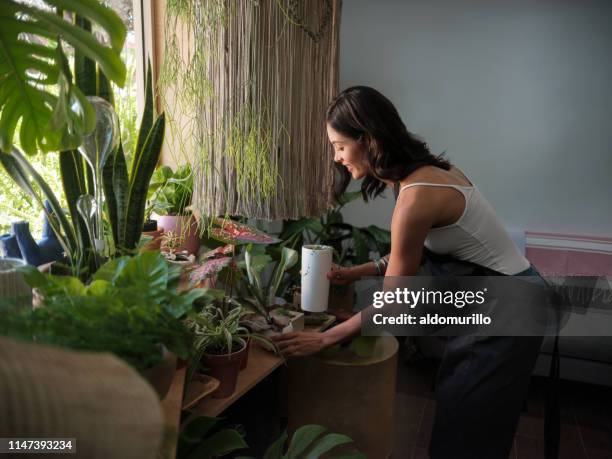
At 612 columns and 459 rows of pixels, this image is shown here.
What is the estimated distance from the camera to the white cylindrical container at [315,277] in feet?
4.78

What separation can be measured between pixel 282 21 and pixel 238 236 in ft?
2.06

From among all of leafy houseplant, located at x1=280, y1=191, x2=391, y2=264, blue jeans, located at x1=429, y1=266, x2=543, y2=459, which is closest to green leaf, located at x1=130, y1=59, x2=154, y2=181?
blue jeans, located at x1=429, y1=266, x2=543, y2=459

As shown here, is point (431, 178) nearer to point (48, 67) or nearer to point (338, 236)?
point (48, 67)

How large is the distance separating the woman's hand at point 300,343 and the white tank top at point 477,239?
436 mm

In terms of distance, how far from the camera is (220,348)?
3.69ft

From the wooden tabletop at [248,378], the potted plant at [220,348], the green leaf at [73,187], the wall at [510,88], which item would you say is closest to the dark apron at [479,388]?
the wooden tabletop at [248,378]

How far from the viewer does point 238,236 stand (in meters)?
1.31

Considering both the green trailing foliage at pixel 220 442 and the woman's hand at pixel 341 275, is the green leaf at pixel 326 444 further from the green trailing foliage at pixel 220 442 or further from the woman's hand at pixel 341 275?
the woman's hand at pixel 341 275

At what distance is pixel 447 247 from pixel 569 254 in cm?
201

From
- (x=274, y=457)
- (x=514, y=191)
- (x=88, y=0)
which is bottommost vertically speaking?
(x=274, y=457)

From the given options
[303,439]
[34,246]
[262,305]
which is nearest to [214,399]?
[303,439]

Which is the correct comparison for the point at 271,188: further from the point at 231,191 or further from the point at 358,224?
the point at 358,224

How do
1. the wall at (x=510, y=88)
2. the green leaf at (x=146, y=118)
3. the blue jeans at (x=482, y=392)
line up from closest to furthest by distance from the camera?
the green leaf at (x=146, y=118) → the blue jeans at (x=482, y=392) → the wall at (x=510, y=88)

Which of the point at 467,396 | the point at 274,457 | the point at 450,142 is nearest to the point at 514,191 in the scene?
the point at 450,142
